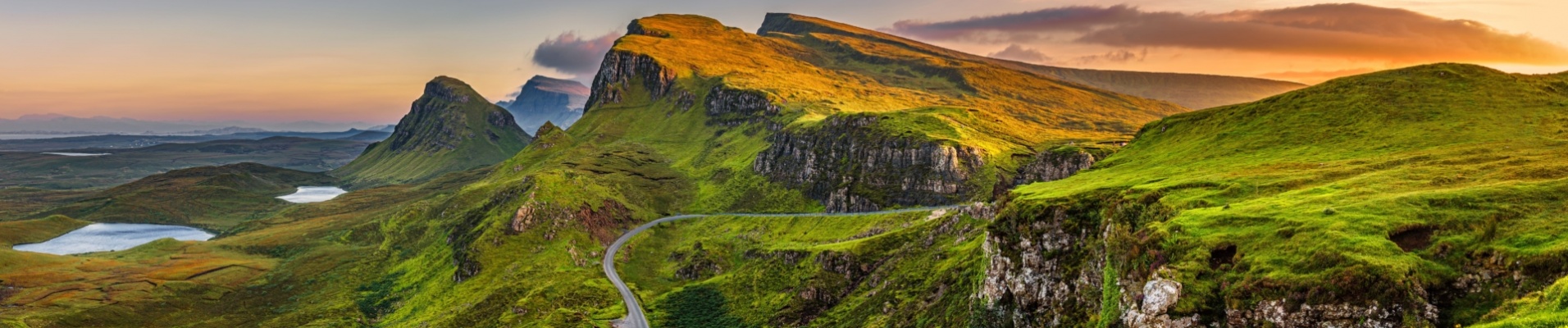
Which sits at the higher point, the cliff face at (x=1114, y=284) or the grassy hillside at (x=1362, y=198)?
the grassy hillside at (x=1362, y=198)

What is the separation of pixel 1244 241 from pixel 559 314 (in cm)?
17390

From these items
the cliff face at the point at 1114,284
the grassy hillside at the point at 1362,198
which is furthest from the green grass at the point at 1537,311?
the cliff face at the point at 1114,284

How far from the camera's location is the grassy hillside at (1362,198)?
51188 millimetres

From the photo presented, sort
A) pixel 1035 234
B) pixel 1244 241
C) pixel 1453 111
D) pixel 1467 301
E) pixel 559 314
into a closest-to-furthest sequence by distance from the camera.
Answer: pixel 1467 301 → pixel 1244 241 → pixel 1035 234 → pixel 1453 111 → pixel 559 314

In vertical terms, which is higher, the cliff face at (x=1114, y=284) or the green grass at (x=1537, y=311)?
the green grass at (x=1537, y=311)

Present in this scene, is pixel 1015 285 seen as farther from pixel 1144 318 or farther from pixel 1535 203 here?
pixel 1535 203

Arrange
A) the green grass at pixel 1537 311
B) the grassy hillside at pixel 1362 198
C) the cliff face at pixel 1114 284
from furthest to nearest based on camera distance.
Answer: the cliff face at pixel 1114 284
the grassy hillside at pixel 1362 198
the green grass at pixel 1537 311

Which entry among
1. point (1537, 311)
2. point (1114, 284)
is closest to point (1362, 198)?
point (1114, 284)

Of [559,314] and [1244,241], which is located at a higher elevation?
[1244,241]

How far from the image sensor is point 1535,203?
56469 mm

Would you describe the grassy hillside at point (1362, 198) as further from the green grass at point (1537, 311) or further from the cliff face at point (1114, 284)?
the green grass at point (1537, 311)

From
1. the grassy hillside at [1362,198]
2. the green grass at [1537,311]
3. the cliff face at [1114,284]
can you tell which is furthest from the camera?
the cliff face at [1114,284]

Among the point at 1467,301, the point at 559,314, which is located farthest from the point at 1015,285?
the point at 559,314

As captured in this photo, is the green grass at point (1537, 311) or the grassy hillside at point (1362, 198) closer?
the green grass at point (1537, 311)
